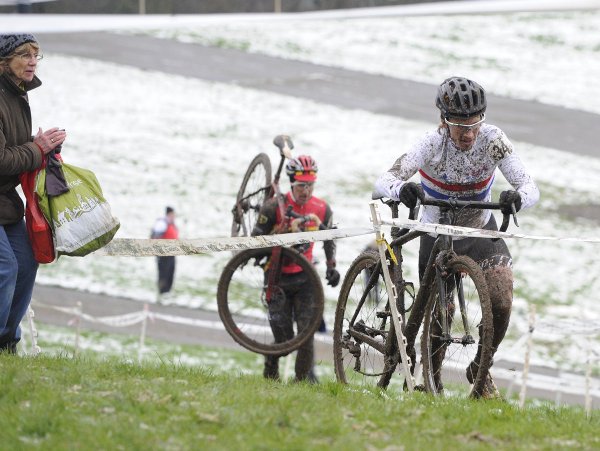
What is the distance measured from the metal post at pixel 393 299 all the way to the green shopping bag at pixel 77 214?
186cm

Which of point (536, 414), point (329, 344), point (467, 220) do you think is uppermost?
point (467, 220)

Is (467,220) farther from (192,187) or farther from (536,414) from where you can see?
(192,187)

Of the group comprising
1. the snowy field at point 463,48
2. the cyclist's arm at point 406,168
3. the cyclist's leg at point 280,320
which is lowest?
the cyclist's leg at point 280,320

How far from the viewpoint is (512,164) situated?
8.27 meters

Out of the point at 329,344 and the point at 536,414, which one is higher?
Answer: the point at 536,414

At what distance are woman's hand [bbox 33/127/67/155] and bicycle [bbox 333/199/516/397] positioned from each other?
7.90ft

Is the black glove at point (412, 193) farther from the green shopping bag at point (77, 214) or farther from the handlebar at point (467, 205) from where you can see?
the green shopping bag at point (77, 214)

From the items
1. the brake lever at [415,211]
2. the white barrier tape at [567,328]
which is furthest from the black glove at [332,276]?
the white barrier tape at [567,328]

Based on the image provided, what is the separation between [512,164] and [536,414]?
69.7 inches

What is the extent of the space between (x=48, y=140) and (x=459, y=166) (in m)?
2.86

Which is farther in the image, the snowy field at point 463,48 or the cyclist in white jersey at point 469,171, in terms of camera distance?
the snowy field at point 463,48

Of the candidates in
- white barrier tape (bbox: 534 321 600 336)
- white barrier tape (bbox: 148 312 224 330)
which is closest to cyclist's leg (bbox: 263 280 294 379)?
white barrier tape (bbox: 534 321 600 336)

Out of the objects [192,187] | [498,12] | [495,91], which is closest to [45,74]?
[192,187]

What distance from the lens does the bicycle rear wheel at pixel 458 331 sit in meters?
7.70
